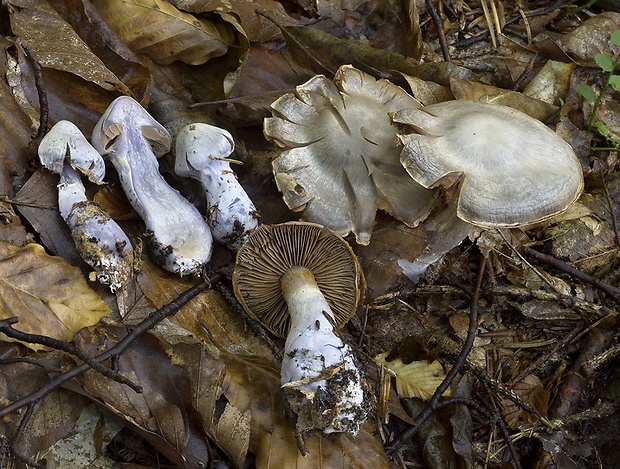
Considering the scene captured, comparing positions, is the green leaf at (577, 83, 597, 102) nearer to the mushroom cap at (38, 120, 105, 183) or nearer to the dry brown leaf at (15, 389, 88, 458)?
the mushroom cap at (38, 120, 105, 183)

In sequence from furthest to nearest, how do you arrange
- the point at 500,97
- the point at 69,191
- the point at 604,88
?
the point at 500,97 → the point at 604,88 → the point at 69,191

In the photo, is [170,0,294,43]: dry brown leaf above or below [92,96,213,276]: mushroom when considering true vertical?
above

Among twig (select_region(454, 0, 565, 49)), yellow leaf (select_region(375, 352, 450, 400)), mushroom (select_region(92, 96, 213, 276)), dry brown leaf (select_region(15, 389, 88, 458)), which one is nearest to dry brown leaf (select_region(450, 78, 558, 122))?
twig (select_region(454, 0, 565, 49))

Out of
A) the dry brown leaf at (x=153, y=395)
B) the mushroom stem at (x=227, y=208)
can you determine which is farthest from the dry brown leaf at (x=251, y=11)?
the dry brown leaf at (x=153, y=395)

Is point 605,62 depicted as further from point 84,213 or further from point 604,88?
point 84,213

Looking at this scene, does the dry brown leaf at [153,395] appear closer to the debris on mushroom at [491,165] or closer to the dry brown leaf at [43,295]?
the dry brown leaf at [43,295]

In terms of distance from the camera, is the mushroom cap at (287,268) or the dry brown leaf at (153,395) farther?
the mushroom cap at (287,268)

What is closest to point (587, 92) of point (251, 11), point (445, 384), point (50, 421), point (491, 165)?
point (491, 165)
